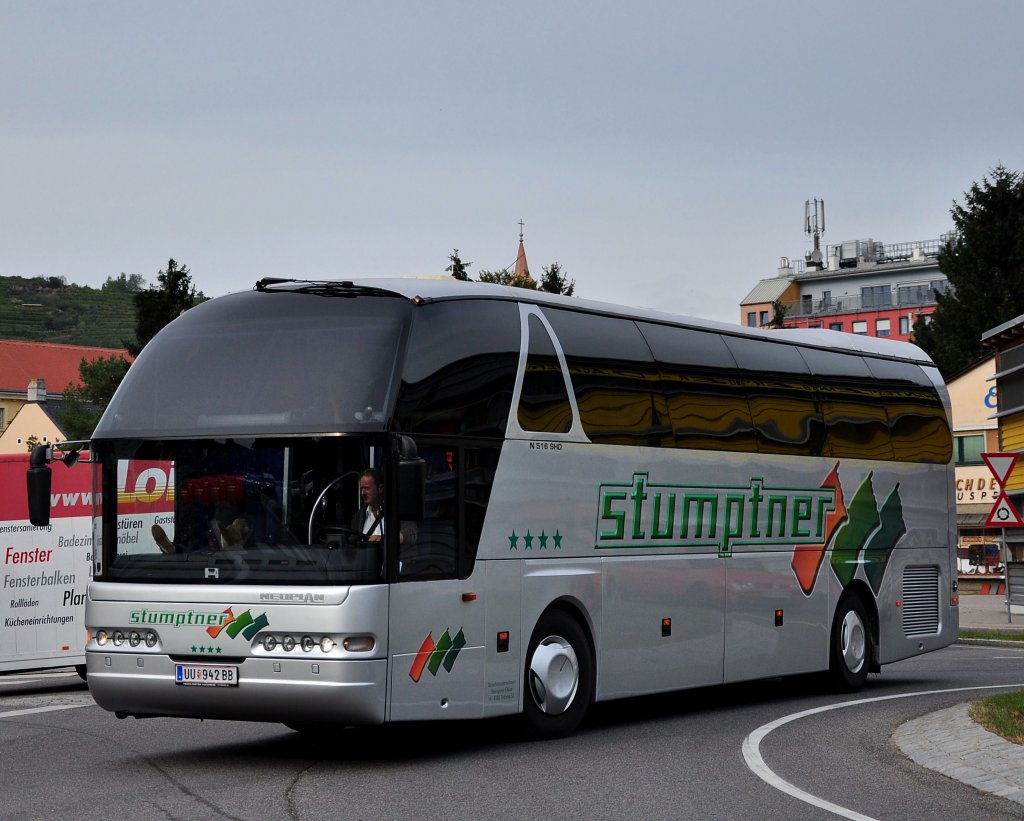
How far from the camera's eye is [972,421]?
212 ft

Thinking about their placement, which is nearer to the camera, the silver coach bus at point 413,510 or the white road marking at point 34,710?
the silver coach bus at point 413,510

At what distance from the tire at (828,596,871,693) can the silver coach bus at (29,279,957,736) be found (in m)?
2.25

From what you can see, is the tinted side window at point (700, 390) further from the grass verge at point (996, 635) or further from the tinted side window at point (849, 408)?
the grass verge at point (996, 635)

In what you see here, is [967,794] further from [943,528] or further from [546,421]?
[943,528]

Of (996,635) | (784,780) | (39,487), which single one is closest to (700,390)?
(784,780)

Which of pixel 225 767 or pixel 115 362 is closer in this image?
pixel 225 767

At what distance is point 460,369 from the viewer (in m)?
11.8

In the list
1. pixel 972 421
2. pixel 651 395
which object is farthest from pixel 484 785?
pixel 972 421

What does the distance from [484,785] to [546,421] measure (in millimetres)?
3446

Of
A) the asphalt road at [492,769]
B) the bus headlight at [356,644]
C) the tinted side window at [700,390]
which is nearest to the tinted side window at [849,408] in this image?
the tinted side window at [700,390]

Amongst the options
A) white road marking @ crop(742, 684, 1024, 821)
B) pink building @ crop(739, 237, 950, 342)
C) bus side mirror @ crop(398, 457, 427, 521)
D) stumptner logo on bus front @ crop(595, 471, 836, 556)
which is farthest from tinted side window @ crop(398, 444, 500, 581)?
→ pink building @ crop(739, 237, 950, 342)

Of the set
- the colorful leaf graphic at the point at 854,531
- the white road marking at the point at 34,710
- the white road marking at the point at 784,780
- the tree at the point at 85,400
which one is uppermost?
the tree at the point at 85,400

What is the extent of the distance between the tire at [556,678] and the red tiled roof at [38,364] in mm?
120578

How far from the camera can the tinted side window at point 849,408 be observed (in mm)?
17375
